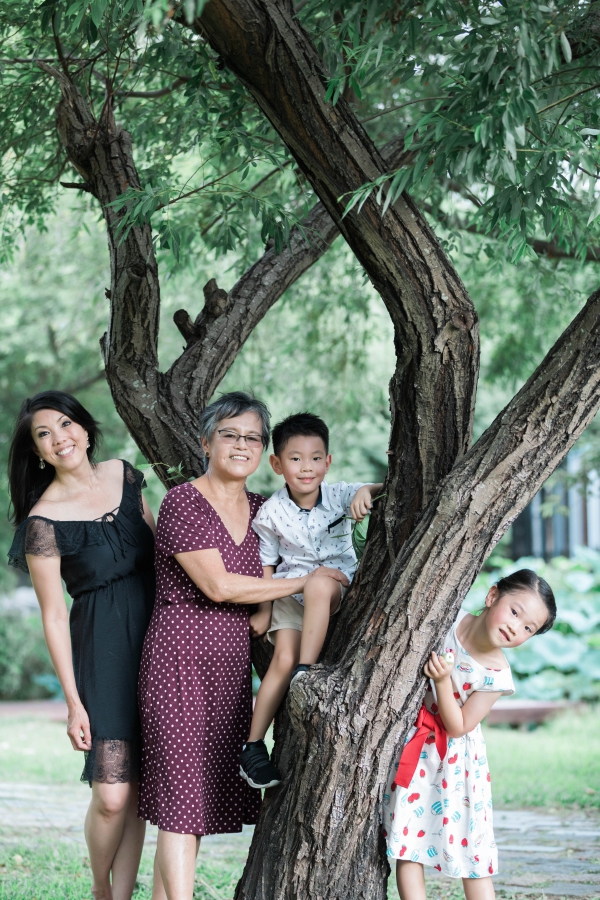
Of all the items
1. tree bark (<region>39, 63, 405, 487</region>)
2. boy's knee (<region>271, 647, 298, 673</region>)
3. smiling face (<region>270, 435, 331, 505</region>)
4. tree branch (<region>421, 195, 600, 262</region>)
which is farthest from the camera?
tree branch (<region>421, 195, 600, 262</region>)

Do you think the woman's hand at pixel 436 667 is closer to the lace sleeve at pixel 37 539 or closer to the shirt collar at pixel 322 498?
the shirt collar at pixel 322 498

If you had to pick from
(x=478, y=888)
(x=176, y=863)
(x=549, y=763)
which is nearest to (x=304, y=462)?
(x=176, y=863)

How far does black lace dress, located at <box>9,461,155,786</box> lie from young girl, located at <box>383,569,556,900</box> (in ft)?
2.76

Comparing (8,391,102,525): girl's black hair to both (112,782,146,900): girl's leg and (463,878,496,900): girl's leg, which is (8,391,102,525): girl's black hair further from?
(463,878,496,900): girl's leg

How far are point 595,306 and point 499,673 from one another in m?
1.08

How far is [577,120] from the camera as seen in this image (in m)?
2.85

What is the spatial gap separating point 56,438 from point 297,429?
763 mm

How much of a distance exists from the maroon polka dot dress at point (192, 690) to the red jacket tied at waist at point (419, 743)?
54 centimetres

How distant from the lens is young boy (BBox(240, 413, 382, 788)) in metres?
2.82

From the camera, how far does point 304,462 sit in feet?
9.80

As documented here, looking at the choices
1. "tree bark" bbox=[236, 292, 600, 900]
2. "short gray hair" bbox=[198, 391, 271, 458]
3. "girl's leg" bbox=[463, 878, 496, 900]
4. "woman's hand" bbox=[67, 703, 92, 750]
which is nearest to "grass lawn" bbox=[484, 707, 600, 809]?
"girl's leg" bbox=[463, 878, 496, 900]

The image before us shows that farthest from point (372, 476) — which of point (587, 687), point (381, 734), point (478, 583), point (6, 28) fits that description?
point (381, 734)

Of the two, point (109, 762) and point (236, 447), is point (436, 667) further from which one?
point (109, 762)

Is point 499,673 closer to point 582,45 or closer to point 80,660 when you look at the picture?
point 80,660
